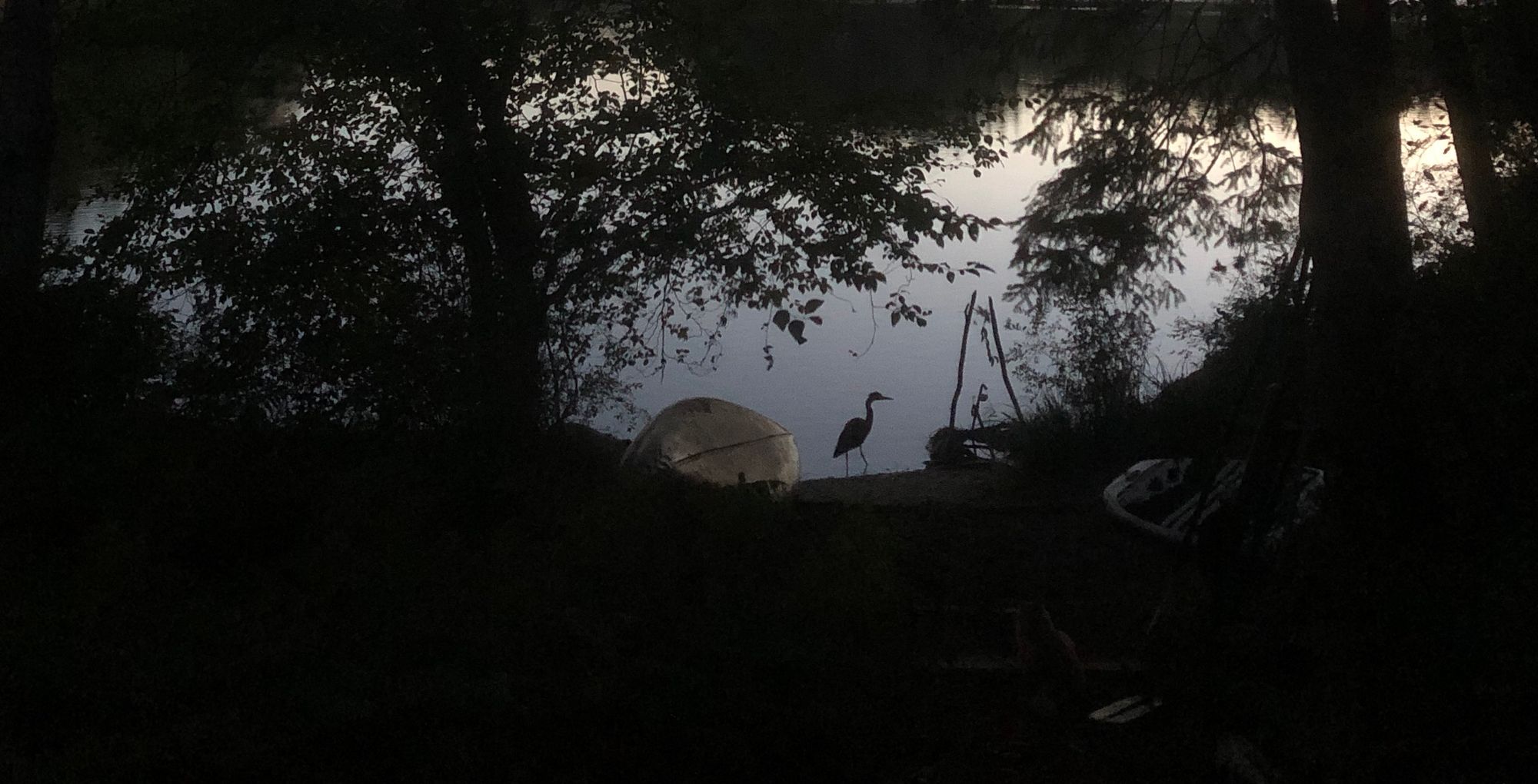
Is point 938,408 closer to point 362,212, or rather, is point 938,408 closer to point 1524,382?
point 362,212

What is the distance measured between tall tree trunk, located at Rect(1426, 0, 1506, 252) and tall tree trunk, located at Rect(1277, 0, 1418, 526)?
383 centimetres

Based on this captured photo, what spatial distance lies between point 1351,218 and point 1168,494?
123 inches

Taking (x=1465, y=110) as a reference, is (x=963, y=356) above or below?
below

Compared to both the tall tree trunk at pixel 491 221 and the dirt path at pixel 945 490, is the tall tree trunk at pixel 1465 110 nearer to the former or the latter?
the dirt path at pixel 945 490

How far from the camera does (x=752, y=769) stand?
448 centimetres

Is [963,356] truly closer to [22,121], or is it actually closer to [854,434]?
[854,434]

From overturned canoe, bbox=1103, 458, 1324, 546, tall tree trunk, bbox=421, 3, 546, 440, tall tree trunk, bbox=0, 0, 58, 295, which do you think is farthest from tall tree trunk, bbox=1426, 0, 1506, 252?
tall tree trunk, bbox=0, 0, 58, 295

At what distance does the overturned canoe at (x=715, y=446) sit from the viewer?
10.3 m

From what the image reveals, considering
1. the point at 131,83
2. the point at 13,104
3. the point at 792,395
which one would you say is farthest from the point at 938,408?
the point at 13,104

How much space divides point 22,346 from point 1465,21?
34.0 ft

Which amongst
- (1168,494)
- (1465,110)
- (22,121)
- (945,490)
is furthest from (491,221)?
(1465,110)

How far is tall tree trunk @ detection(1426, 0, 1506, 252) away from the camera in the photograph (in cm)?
973

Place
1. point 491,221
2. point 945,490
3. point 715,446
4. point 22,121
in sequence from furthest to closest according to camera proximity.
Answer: point 945,490 → point 715,446 → point 491,221 → point 22,121

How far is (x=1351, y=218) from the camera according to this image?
6.36 m
